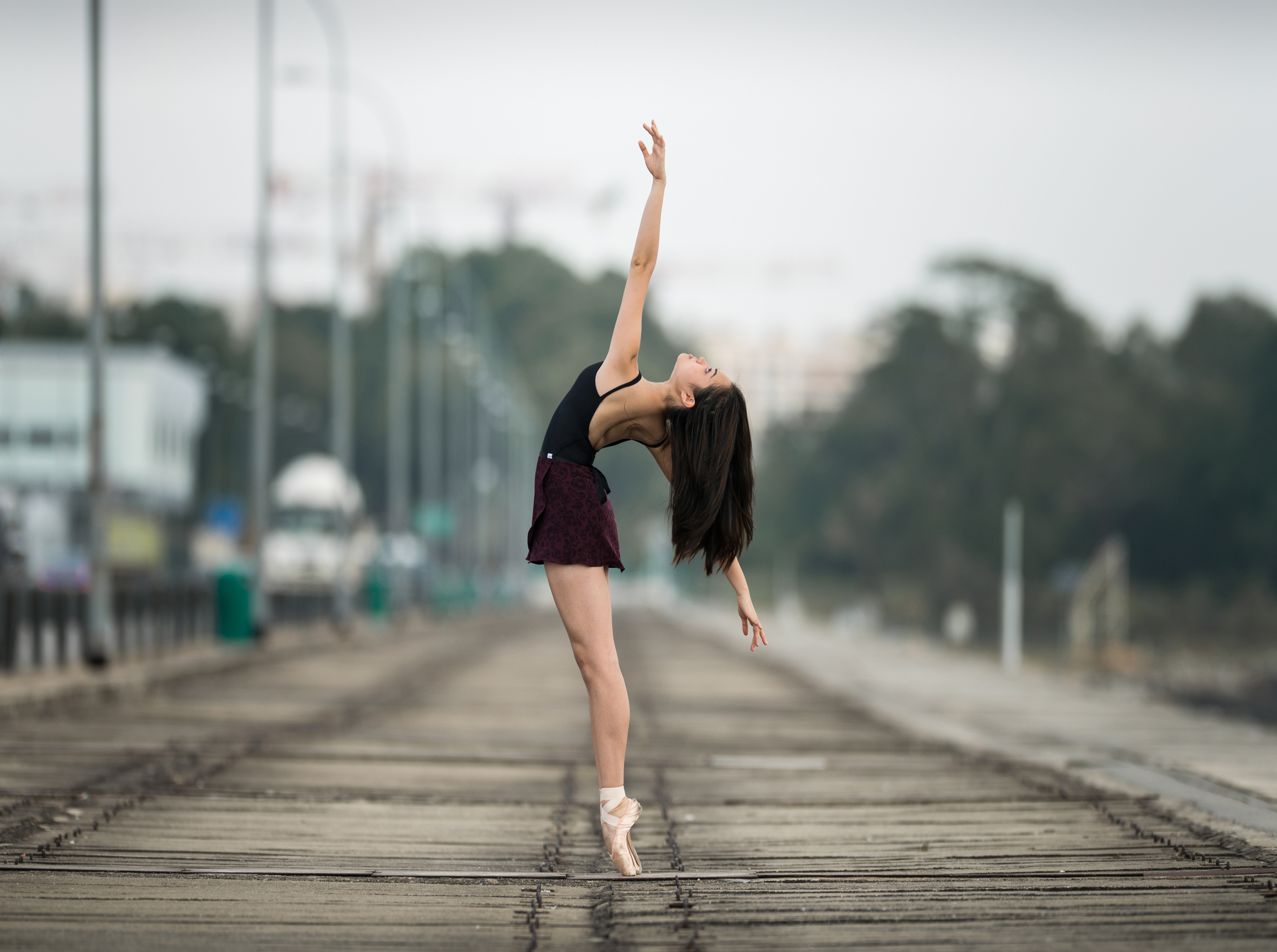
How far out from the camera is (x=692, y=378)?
249 inches

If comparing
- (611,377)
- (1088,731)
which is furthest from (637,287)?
(1088,731)

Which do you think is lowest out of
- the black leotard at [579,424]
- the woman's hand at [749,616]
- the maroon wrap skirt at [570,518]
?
the woman's hand at [749,616]

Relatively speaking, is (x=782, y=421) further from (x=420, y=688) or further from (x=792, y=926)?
(x=792, y=926)

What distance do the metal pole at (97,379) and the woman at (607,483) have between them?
1214 centimetres

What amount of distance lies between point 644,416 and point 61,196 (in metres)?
98.4

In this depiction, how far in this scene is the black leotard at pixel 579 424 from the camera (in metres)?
6.20

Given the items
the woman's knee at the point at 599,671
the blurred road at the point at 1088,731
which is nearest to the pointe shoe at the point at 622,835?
the woman's knee at the point at 599,671

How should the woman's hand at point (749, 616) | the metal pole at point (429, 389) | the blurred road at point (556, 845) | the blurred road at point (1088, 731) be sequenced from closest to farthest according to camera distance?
the blurred road at point (556, 845)
the woman's hand at point (749, 616)
the blurred road at point (1088, 731)
the metal pole at point (429, 389)

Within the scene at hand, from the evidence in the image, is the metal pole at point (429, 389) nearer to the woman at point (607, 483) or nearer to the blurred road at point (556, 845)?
the blurred road at point (556, 845)

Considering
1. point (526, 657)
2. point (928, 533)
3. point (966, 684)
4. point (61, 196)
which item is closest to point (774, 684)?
point (966, 684)

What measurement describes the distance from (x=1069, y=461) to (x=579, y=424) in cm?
8094

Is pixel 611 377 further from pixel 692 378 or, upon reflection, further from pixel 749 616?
pixel 749 616

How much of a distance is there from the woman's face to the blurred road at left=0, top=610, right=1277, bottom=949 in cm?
166

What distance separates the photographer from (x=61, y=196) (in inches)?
3873
